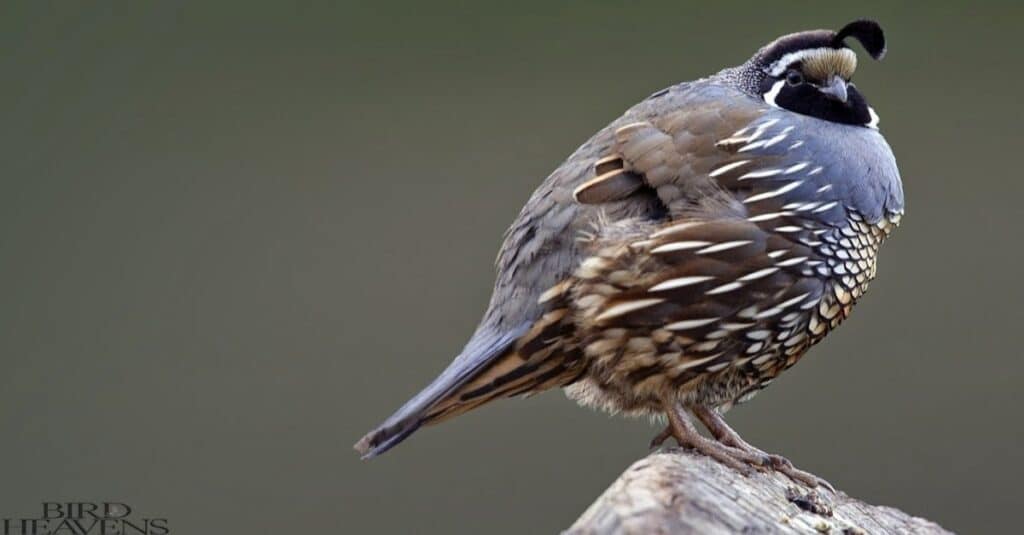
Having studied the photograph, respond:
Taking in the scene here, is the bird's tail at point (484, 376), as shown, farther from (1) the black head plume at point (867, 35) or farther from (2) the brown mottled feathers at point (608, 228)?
(1) the black head plume at point (867, 35)

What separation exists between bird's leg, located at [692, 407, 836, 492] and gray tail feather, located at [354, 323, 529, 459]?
0.60 meters

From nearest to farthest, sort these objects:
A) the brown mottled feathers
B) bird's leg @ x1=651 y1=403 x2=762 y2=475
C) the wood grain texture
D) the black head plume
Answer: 1. the wood grain texture
2. bird's leg @ x1=651 y1=403 x2=762 y2=475
3. the brown mottled feathers
4. the black head plume

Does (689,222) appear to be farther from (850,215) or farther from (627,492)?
(627,492)

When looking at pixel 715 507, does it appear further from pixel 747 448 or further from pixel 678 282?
pixel 747 448

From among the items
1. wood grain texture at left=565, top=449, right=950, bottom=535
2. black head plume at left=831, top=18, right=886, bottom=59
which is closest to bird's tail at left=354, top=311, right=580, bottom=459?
wood grain texture at left=565, top=449, right=950, bottom=535

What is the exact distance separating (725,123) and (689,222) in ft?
1.01

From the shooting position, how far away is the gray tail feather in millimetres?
3377

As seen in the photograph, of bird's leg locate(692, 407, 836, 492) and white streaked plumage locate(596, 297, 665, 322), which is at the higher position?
white streaked plumage locate(596, 297, 665, 322)

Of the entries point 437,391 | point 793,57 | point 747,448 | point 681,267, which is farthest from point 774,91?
point 437,391

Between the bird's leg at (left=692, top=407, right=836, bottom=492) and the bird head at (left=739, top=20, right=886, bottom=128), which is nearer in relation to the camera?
the bird's leg at (left=692, top=407, right=836, bottom=492)

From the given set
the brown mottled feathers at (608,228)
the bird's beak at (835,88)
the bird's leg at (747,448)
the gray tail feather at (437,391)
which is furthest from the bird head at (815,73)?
the gray tail feather at (437,391)

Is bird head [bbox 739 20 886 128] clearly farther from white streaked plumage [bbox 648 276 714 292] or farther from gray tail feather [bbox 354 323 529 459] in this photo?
gray tail feather [bbox 354 323 529 459]

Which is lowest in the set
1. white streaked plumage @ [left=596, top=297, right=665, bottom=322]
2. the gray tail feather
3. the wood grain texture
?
the wood grain texture

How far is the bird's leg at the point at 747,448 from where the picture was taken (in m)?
3.38
